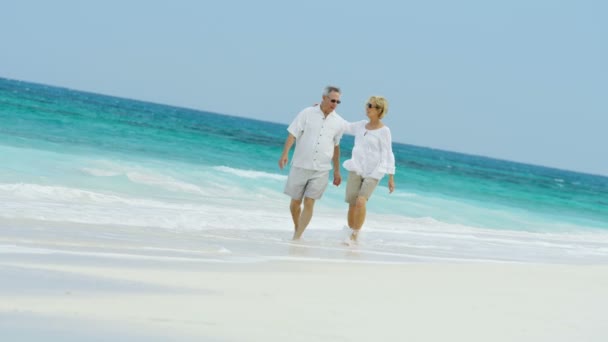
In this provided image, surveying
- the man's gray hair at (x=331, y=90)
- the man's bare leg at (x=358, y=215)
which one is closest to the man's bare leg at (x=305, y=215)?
the man's bare leg at (x=358, y=215)

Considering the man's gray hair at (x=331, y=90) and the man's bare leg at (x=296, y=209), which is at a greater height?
the man's gray hair at (x=331, y=90)

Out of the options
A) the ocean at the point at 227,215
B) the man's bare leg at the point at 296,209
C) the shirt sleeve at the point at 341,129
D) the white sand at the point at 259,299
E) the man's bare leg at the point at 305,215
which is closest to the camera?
the white sand at the point at 259,299

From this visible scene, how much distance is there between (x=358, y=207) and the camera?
30.6 ft

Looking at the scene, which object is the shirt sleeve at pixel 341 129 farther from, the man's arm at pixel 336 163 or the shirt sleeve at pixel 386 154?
the shirt sleeve at pixel 386 154

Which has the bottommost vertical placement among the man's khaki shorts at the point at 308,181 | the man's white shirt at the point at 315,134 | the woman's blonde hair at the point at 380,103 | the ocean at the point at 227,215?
the ocean at the point at 227,215

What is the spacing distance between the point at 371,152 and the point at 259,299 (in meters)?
4.27

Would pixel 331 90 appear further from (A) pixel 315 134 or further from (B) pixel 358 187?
(B) pixel 358 187

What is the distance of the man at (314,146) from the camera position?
8891 mm

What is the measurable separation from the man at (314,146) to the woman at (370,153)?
0.20 metres

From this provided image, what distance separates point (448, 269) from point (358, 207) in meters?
2.01

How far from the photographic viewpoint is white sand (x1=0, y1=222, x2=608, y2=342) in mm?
4168

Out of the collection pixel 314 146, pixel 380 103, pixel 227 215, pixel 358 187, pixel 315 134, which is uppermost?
pixel 380 103

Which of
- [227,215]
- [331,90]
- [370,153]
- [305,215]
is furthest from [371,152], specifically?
[227,215]

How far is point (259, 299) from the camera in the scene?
5051mm
